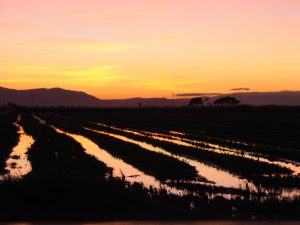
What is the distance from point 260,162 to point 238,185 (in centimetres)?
525

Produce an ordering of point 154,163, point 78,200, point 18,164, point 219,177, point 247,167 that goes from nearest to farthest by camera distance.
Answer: point 78,200 → point 219,177 → point 247,167 → point 154,163 → point 18,164

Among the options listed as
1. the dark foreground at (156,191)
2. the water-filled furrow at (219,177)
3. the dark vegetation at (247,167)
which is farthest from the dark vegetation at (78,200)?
the dark vegetation at (247,167)

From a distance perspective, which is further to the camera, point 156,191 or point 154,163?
point 154,163

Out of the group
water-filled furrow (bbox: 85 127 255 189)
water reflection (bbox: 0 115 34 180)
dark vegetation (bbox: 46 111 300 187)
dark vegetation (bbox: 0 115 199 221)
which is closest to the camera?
dark vegetation (bbox: 0 115 199 221)

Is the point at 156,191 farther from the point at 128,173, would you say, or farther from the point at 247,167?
the point at 247,167

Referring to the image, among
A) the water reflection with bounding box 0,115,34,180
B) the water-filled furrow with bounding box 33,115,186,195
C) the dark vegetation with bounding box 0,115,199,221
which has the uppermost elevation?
the dark vegetation with bounding box 0,115,199,221

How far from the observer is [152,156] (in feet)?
76.2

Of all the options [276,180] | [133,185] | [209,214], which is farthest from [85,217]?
[276,180]

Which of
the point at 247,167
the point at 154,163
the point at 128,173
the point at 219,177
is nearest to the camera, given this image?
the point at 219,177

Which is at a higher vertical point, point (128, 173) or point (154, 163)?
point (154, 163)

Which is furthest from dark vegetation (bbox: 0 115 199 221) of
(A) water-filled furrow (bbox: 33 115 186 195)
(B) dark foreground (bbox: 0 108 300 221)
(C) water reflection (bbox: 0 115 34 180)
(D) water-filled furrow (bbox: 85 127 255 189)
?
(C) water reflection (bbox: 0 115 34 180)

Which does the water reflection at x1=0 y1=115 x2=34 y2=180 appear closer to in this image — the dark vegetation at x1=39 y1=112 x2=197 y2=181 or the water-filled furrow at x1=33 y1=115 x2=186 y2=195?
the water-filled furrow at x1=33 y1=115 x2=186 y2=195

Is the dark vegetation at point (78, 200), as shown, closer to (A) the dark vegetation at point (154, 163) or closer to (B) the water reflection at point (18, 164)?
(B) the water reflection at point (18, 164)

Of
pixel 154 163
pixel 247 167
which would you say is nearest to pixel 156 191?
pixel 247 167
